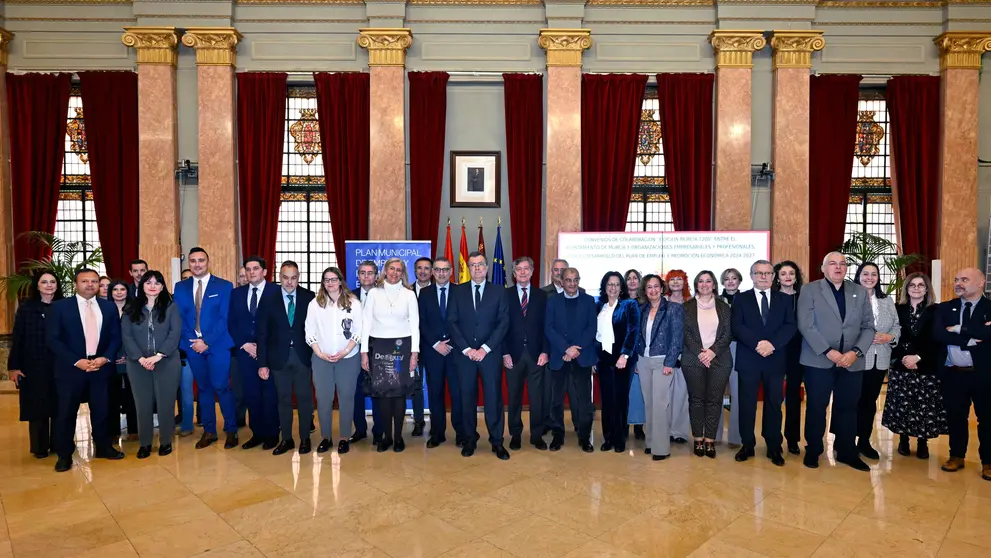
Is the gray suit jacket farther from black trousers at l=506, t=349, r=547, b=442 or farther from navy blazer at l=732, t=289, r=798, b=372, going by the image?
black trousers at l=506, t=349, r=547, b=442

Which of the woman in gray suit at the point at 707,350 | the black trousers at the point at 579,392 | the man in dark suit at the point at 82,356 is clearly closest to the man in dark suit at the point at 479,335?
the black trousers at the point at 579,392

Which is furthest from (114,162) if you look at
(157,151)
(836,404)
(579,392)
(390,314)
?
(836,404)

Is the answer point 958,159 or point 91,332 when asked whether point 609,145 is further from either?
point 91,332

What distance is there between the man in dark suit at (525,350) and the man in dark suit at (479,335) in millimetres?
106

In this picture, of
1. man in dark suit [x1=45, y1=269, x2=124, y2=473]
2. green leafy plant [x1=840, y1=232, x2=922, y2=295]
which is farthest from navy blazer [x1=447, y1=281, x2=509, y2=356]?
green leafy plant [x1=840, y1=232, x2=922, y2=295]

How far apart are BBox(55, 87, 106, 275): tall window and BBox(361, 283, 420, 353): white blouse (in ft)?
18.6

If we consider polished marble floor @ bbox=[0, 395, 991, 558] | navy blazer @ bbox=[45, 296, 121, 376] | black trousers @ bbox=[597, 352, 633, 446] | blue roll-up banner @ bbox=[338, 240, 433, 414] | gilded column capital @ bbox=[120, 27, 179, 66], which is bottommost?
polished marble floor @ bbox=[0, 395, 991, 558]

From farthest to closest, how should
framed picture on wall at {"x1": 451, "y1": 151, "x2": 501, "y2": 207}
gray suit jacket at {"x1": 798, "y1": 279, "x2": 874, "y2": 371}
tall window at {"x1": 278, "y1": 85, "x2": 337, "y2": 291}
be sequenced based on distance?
tall window at {"x1": 278, "y1": 85, "x2": 337, "y2": 291} < framed picture on wall at {"x1": 451, "y1": 151, "x2": 501, "y2": 207} < gray suit jacket at {"x1": 798, "y1": 279, "x2": 874, "y2": 371}

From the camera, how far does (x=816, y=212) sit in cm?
784

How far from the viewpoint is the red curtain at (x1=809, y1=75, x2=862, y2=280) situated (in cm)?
779

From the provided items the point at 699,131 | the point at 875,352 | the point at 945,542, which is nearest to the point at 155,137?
the point at 699,131

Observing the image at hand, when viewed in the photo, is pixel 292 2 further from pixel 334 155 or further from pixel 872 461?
pixel 872 461

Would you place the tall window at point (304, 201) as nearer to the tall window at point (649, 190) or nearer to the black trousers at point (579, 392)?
the tall window at point (649, 190)

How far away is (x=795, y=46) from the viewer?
25.0ft
